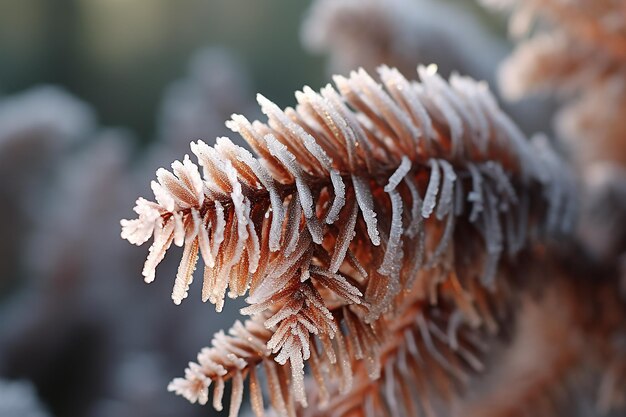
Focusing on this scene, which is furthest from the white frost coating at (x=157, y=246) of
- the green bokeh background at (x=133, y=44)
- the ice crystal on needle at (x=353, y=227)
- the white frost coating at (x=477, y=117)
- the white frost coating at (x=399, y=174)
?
the green bokeh background at (x=133, y=44)

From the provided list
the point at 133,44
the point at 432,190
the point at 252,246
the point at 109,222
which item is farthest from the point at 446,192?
the point at 133,44

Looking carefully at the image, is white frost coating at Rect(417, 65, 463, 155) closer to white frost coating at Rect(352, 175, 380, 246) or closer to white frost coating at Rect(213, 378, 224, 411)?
white frost coating at Rect(352, 175, 380, 246)

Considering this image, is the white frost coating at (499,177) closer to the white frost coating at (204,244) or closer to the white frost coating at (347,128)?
the white frost coating at (347,128)

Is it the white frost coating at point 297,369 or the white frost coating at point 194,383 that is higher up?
the white frost coating at point 194,383

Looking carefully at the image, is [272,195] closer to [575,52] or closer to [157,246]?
[157,246]

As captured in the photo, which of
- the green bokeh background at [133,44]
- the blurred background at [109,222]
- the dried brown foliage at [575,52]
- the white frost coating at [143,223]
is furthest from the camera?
the green bokeh background at [133,44]

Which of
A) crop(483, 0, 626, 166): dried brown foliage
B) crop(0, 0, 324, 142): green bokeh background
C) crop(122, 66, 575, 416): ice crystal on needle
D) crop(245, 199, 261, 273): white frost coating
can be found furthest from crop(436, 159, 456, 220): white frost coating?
crop(0, 0, 324, 142): green bokeh background

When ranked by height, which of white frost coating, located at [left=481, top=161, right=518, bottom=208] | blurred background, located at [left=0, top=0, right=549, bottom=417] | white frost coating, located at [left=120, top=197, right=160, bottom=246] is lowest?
white frost coating, located at [left=120, top=197, right=160, bottom=246]
